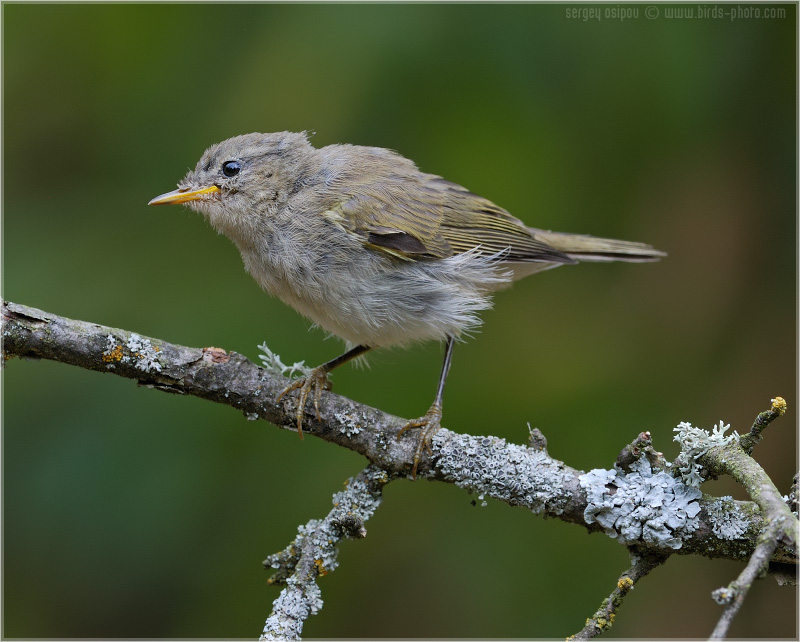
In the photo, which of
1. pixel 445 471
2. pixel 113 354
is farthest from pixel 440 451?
pixel 113 354

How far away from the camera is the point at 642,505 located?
8.38ft

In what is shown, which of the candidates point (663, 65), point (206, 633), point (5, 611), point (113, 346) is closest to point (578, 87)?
point (663, 65)

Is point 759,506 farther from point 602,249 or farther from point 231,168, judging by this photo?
point 231,168

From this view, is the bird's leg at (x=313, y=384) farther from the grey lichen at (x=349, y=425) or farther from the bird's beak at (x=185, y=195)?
the bird's beak at (x=185, y=195)

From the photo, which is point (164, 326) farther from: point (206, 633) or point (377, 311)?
point (206, 633)

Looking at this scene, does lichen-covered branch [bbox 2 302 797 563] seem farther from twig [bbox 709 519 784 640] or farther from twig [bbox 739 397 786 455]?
twig [bbox 709 519 784 640]

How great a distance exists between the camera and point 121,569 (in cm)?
404

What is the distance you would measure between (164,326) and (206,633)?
5.33 feet

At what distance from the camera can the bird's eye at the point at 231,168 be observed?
4.02 m

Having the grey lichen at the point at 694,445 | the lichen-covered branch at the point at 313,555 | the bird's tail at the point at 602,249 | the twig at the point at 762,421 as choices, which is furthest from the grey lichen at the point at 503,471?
the bird's tail at the point at 602,249

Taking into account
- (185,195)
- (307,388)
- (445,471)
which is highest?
(185,195)

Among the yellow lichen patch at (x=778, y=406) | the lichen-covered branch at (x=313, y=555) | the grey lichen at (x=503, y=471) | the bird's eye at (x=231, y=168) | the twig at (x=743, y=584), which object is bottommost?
the lichen-covered branch at (x=313, y=555)

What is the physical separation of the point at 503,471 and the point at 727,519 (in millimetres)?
769

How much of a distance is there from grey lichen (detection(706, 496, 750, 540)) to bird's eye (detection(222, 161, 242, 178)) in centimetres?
281
